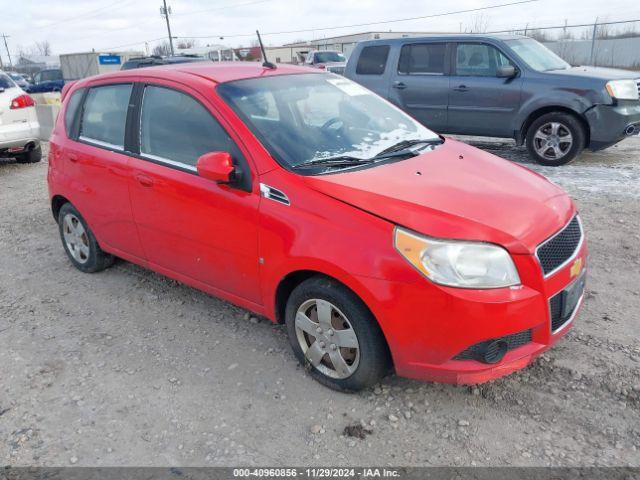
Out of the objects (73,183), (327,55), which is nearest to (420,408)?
(73,183)

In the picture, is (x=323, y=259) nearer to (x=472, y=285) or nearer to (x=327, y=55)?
(x=472, y=285)

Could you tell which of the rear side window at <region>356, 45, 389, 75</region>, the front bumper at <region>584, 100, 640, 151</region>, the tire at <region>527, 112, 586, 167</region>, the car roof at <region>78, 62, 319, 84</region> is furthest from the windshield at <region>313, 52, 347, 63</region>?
the car roof at <region>78, 62, 319, 84</region>

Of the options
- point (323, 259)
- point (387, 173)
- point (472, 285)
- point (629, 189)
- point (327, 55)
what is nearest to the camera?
point (472, 285)

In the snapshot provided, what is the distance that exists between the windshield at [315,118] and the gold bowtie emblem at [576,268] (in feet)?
4.24

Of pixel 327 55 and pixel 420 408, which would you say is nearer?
pixel 420 408

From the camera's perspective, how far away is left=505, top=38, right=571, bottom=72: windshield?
808 centimetres

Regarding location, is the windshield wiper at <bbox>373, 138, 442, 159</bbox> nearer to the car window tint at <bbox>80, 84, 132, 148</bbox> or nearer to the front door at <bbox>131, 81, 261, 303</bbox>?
the front door at <bbox>131, 81, 261, 303</bbox>

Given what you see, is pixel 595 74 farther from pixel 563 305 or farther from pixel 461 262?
pixel 461 262

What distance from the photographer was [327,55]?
2520 centimetres

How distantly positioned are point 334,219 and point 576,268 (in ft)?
4.37

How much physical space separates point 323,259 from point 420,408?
967mm

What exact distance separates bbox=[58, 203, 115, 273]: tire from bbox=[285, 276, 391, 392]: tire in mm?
2270

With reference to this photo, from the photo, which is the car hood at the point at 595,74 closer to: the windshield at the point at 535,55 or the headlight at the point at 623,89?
the headlight at the point at 623,89

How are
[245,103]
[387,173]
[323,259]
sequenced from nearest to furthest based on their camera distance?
[323,259] < [387,173] < [245,103]
